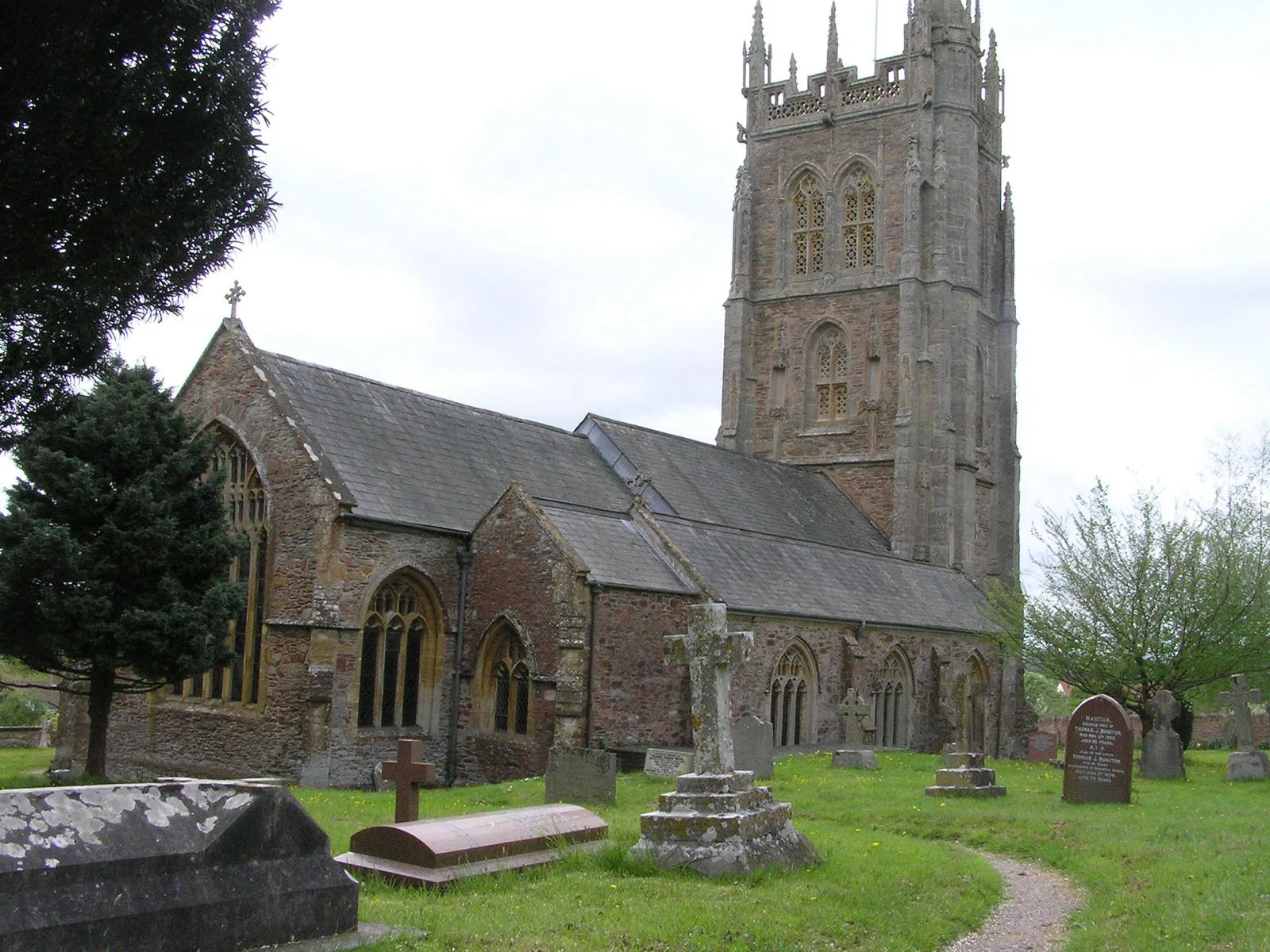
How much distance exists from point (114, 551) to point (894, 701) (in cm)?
1747

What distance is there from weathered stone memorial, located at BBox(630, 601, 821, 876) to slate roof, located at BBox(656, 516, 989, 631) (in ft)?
37.1

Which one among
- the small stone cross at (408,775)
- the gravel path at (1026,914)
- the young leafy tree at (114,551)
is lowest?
the gravel path at (1026,914)

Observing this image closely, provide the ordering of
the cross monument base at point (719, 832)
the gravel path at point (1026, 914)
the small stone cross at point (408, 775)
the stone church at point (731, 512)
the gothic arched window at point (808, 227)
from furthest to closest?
the gothic arched window at point (808, 227) < the stone church at point (731, 512) < the small stone cross at point (408, 775) < the cross monument base at point (719, 832) < the gravel path at point (1026, 914)

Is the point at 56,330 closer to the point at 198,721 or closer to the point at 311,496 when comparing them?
the point at 311,496

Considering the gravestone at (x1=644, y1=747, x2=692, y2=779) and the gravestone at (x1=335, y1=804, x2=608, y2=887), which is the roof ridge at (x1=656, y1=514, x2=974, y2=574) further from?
the gravestone at (x1=335, y1=804, x2=608, y2=887)

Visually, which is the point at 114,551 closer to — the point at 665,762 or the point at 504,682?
the point at 504,682

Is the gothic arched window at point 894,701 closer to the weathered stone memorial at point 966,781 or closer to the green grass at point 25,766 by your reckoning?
the weathered stone memorial at point 966,781

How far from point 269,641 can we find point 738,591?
8.74m

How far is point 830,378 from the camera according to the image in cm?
4059

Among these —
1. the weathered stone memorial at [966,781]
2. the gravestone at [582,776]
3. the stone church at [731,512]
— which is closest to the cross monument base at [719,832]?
the gravestone at [582,776]

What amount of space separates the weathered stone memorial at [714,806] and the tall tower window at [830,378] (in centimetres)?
2889

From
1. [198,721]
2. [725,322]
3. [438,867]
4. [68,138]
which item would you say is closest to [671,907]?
[438,867]

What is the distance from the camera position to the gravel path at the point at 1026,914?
9492mm

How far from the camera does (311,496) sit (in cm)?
2134
